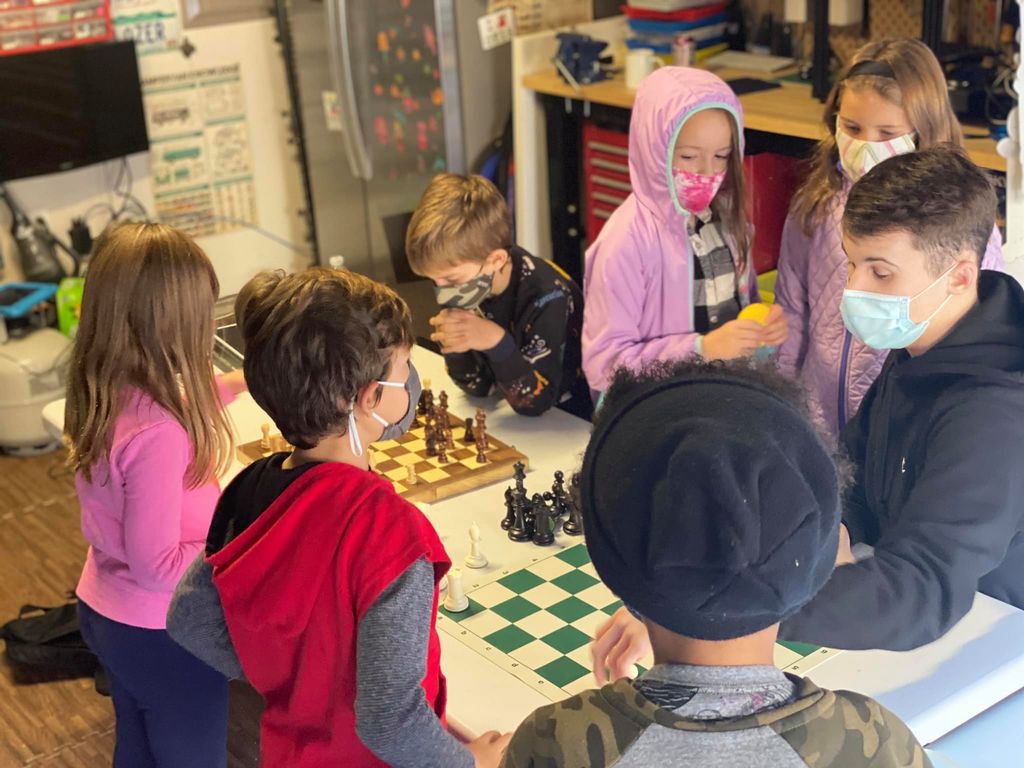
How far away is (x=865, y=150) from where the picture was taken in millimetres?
2523

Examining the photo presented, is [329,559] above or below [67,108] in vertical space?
below

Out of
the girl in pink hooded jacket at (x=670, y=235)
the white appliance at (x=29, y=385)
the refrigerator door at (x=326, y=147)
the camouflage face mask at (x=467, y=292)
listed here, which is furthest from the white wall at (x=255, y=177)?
the girl in pink hooded jacket at (x=670, y=235)

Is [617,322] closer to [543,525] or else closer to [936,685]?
[543,525]

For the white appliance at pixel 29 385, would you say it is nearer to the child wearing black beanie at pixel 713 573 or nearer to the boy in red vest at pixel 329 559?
the boy in red vest at pixel 329 559

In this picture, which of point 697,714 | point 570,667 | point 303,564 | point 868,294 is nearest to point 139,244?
point 303,564

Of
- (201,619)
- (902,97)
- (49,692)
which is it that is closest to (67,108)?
(49,692)

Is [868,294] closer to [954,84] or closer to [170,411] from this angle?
[170,411]

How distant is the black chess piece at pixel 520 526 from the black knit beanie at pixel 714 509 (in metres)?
1.16

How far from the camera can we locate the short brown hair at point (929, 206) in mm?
1976

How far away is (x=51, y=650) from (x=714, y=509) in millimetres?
2718

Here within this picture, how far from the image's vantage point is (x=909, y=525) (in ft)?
5.79

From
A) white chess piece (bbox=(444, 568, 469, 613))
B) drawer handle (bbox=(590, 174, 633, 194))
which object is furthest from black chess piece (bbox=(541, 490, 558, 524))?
drawer handle (bbox=(590, 174, 633, 194))

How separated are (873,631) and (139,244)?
50.8 inches

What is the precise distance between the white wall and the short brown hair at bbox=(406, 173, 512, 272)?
277 cm
